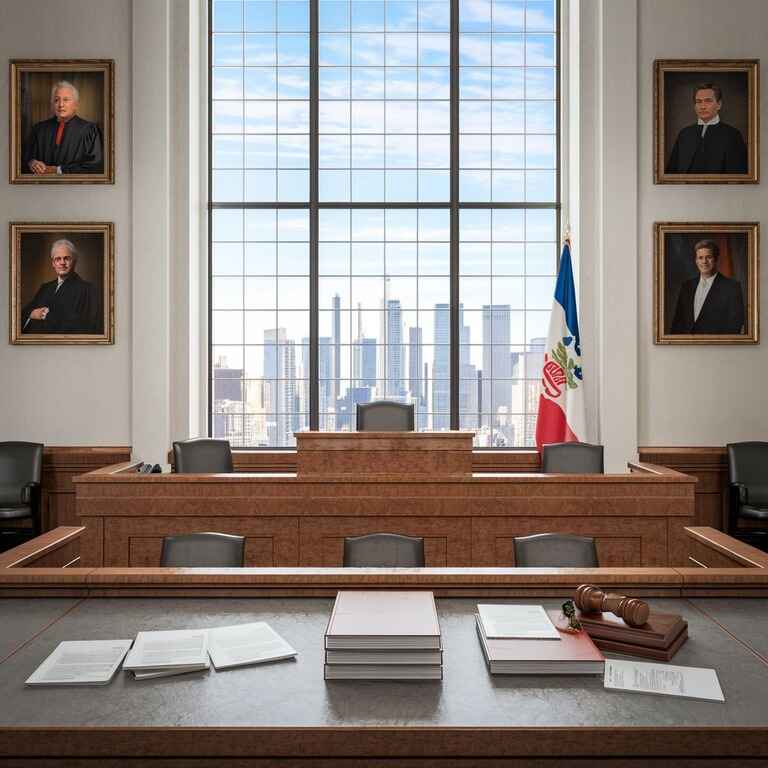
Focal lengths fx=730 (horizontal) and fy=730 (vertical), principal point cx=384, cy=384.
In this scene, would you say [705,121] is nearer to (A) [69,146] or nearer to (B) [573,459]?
(B) [573,459]

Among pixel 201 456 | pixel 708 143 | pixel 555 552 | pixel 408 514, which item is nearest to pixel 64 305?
pixel 201 456

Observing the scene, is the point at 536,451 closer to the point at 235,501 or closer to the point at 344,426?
the point at 344,426

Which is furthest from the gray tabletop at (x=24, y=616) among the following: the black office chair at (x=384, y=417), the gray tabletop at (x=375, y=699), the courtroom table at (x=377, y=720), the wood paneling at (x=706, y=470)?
the wood paneling at (x=706, y=470)

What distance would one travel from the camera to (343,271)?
7754mm

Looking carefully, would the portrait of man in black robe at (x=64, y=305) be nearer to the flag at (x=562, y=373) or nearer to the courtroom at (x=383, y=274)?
the courtroom at (x=383, y=274)

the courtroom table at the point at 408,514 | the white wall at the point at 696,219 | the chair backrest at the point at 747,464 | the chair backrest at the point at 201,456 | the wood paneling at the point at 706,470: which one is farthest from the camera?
the white wall at the point at 696,219

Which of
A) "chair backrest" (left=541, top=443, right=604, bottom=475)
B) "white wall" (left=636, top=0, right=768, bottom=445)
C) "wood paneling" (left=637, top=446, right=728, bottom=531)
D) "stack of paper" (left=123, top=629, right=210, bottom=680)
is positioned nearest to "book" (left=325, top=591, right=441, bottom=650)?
"stack of paper" (left=123, top=629, right=210, bottom=680)

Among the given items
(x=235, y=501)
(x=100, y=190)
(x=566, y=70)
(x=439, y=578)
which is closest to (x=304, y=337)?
(x=100, y=190)

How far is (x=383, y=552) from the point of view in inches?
128

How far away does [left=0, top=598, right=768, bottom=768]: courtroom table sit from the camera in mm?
1509

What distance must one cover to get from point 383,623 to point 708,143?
6.73 m

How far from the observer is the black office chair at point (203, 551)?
321 centimetres

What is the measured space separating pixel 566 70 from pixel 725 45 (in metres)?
1.50

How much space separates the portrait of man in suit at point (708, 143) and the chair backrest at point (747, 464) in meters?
2.67
